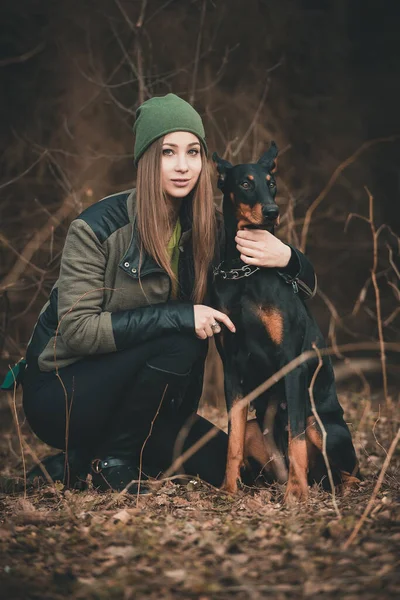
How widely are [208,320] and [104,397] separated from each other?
56cm

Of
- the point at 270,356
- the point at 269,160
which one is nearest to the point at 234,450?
the point at 270,356

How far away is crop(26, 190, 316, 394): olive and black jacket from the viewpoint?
123 inches

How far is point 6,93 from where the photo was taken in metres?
5.84

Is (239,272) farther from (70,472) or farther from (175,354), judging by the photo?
(70,472)

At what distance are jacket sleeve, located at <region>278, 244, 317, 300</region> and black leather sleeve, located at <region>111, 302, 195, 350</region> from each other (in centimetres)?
42

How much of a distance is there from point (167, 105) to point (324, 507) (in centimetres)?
169

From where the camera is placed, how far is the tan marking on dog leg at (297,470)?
296cm

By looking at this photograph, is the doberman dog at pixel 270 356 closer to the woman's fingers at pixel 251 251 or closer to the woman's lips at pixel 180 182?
the woman's fingers at pixel 251 251

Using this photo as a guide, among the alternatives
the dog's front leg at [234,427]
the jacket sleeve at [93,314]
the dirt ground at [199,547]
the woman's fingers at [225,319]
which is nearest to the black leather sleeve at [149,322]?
the jacket sleeve at [93,314]

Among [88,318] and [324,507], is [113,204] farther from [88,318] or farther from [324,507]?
[324,507]

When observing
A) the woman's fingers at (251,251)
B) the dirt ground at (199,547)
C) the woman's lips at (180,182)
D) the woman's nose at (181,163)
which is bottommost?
the dirt ground at (199,547)

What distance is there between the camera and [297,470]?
296cm

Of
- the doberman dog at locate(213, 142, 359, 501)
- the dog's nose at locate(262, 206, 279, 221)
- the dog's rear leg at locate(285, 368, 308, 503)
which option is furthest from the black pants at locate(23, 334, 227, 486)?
the dog's nose at locate(262, 206, 279, 221)

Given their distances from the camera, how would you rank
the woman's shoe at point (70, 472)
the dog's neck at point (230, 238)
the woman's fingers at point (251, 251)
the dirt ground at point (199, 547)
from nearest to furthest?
the dirt ground at point (199, 547) → the woman's fingers at point (251, 251) → the dog's neck at point (230, 238) → the woman's shoe at point (70, 472)
